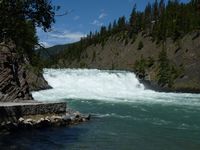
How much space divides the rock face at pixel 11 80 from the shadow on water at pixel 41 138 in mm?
6032

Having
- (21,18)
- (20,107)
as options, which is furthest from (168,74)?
(21,18)

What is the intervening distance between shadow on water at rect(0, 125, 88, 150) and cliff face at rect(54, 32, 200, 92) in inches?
2199

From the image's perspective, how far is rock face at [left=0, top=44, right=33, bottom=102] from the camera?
3155 centimetres

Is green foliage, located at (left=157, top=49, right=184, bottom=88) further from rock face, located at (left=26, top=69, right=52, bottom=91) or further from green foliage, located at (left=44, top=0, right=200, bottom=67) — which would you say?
rock face, located at (left=26, top=69, right=52, bottom=91)

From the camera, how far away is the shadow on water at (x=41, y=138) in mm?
22158

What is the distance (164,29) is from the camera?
14875 centimetres

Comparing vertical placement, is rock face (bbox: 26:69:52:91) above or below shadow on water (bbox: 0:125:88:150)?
above

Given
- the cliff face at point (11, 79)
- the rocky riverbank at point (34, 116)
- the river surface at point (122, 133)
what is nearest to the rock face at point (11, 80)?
the cliff face at point (11, 79)

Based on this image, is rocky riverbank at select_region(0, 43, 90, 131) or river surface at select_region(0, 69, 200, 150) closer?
river surface at select_region(0, 69, 200, 150)

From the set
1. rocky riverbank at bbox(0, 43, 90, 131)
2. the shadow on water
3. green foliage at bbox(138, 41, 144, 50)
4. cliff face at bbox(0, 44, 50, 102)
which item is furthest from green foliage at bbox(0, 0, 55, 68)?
green foliage at bbox(138, 41, 144, 50)

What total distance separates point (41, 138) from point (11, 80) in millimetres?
9270

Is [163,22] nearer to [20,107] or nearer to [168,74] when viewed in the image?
[168,74]

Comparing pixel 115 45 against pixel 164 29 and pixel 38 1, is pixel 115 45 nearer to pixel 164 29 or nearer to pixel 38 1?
pixel 164 29

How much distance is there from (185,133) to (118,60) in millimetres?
138947
